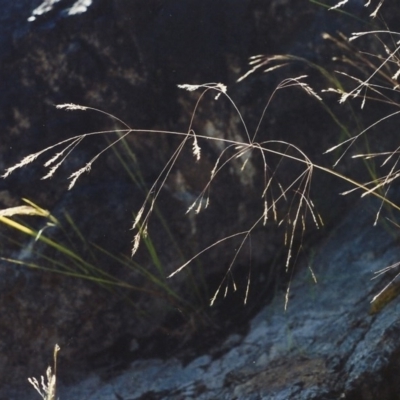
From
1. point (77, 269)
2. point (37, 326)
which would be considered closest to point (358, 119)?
point (77, 269)

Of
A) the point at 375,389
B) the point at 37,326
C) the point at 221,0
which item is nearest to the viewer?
the point at 375,389

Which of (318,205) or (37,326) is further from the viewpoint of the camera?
(318,205)

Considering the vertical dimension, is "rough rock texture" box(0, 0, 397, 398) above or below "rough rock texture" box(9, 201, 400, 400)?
above

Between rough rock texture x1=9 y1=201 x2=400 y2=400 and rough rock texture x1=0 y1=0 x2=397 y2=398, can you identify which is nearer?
rough rock texture x1=9 y1=201 x2=400 y2=400

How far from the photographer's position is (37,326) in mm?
2021

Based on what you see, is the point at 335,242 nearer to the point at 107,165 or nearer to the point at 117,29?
the point at 107,165

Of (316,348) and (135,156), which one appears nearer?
(316,348)

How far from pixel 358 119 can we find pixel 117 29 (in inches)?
28.3

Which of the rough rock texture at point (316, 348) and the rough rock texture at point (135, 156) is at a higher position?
the rough rock texture at point (135, 156)

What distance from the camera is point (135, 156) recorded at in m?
2.08

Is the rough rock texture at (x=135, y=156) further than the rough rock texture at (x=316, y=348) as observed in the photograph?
Yes

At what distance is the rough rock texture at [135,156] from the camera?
2027 millimetres

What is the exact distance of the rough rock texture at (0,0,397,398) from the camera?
2027 mm

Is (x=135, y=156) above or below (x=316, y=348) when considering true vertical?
above
